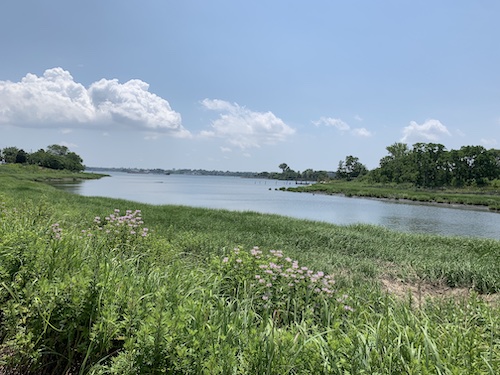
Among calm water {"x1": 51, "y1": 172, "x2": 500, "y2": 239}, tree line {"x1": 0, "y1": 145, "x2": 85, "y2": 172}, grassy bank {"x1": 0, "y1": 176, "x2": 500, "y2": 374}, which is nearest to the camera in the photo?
grassy bank {"x1": 0, "y1": 176, "x2": 500, "y2": 374}

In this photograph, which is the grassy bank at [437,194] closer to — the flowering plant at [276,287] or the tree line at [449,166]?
the tree line at [449,166]

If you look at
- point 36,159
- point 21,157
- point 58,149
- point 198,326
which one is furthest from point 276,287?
point 58,149

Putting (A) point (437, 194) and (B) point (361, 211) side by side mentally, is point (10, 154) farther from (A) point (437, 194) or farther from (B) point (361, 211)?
(A) point (437, 194)

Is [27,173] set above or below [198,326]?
above

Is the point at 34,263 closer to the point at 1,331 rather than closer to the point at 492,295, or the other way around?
the point at 1,331

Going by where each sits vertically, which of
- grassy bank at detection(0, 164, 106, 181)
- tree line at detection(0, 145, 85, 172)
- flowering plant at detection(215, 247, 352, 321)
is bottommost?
flowering plant at detection(215, 247, 352, 321)

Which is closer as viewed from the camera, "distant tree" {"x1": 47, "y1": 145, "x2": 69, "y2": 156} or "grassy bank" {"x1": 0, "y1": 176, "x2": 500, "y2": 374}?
"grassy bank" {"x1": 0, "y1": 176, "x2": 500, "y2": 374}

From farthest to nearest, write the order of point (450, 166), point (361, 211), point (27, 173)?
point (450, 166) → point (27, 173) → point (361, 211)

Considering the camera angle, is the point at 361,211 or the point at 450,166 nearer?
the point at 361,211

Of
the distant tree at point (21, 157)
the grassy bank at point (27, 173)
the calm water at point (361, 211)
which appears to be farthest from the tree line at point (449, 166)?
the distant tree at point (21, 157)

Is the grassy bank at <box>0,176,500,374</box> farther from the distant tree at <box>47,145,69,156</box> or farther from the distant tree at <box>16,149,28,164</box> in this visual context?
the distant tree at <box>47,145,69,156</box>

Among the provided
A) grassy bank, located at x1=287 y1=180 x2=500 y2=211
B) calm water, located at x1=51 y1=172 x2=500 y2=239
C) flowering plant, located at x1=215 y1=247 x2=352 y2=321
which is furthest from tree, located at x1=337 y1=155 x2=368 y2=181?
flowering plant, located at x1=215 y1=247 x2=352 y2=321

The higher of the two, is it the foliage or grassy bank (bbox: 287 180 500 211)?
the foliage

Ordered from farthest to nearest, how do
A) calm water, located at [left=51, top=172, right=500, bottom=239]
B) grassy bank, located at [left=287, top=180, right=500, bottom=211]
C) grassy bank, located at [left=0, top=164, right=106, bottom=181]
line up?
1. grassy bank, located at [left=0, top=164, right=106, bottom=181]
2. grassy bank, located at [left=287, top=180, right=500, bottom=211]
3. calm water, located at [left=51, top=172, right=500, bottom=239]
